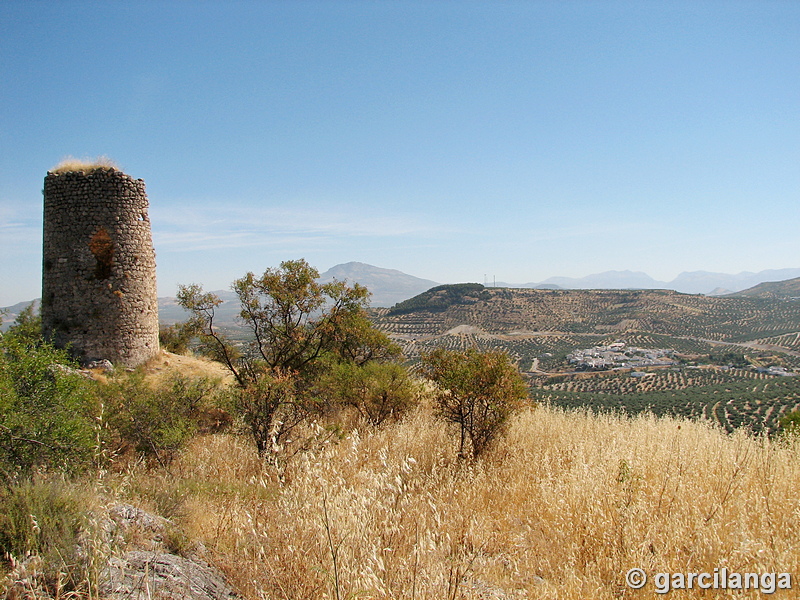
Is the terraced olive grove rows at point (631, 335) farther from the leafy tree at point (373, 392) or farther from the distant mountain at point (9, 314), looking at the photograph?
the distant mountain at point (9, 314)

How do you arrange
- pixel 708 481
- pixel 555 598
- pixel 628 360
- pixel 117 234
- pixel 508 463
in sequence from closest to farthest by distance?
pixel 555 598 < pixel 708 481 < pixel 508 463 < pixel 117 234 < pixel 628 360

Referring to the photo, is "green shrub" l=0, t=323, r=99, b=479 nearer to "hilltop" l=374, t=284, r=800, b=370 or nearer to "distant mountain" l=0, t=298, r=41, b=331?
"distant mountain" l=0, t=298, r=41, b=331

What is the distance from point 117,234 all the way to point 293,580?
10324 mm

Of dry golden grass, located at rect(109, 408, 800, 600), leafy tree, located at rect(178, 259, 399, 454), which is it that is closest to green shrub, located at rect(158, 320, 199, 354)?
leafy tree, located at rect(178, 259, 399, 454)

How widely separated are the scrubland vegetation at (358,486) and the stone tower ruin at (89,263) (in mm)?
Result: 3104

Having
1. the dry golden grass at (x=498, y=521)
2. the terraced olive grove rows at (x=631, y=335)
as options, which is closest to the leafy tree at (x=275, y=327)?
the dry golden grass at (x=498, y=521)

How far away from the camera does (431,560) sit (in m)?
3.29

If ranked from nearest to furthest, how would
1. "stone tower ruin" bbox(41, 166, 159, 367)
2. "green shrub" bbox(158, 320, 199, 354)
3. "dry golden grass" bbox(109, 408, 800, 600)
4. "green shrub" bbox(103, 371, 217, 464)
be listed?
"dry golden grass" bbox(109, 408, 800, 600) → "green shrub" bbox(103, 371, 217, 464) → "stone tower ruin" bbox(41, 166, 159, 367) → "green shrub" bbox(158, 320, 199, 354)

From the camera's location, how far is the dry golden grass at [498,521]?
10.4ft

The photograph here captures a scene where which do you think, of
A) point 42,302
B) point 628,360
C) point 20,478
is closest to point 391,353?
point 42,302

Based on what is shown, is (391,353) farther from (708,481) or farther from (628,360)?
(628,360)

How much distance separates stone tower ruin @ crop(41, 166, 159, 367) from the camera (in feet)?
34.0

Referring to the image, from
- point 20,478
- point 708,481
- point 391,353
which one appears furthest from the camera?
point 391,353

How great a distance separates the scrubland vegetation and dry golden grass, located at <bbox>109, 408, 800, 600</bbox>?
26 millimetres
